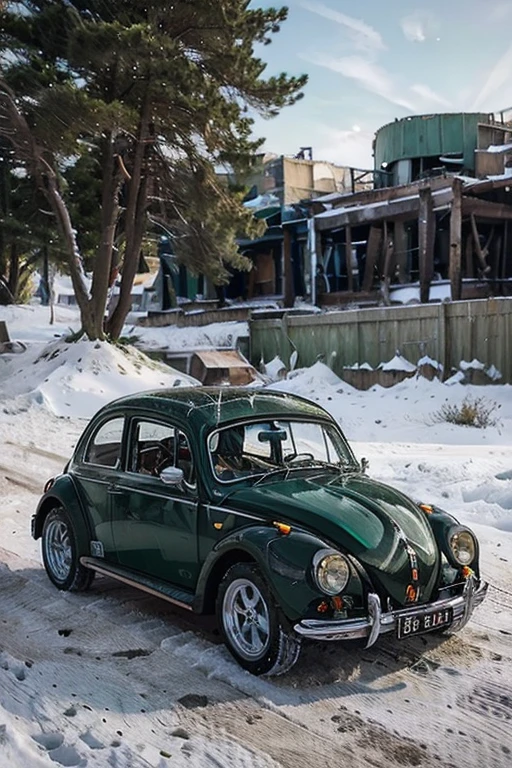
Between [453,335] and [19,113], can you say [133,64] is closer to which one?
[19,113]

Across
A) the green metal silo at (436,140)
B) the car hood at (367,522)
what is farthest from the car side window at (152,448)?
the green metal silo at (436,140)

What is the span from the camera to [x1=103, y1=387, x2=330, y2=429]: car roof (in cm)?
524

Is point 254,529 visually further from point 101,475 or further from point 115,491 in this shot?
point 101,475

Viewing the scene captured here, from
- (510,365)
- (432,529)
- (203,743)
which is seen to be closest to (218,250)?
(510,365)

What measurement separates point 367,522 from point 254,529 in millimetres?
690

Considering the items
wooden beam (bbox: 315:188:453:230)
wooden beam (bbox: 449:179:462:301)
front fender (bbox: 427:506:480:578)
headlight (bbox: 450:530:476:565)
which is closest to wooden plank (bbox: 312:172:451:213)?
wooden beam (bbox: 315:188:453:230)

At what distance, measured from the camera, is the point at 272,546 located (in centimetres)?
429

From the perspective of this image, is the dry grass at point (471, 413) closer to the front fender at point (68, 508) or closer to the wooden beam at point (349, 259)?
the front fender at point (68, 508)

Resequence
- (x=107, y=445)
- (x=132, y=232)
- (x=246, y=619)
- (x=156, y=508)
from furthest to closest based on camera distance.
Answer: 1. (x=132, y=232)
2. (x=107, y=445)
3. (x=156, y=508)
4. (x=246, y=619)

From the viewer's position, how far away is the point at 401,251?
2458 cm

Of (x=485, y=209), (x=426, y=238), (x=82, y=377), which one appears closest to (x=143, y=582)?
(x=82, y=377)

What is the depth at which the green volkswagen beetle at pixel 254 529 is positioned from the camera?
166 inches

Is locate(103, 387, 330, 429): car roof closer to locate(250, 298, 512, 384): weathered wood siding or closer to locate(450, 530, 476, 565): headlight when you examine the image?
locate(450, 530, 476, 565): headlight

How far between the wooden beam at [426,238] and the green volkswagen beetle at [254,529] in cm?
1669
